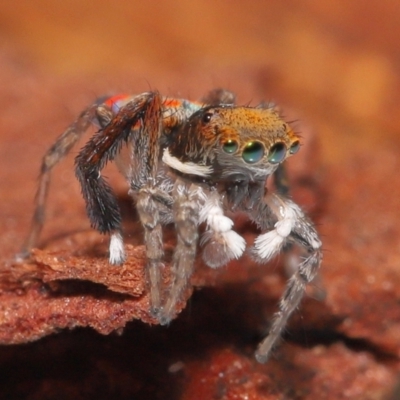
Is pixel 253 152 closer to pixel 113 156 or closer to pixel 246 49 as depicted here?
pixel 113 156

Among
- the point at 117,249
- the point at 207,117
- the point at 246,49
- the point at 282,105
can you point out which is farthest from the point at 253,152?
the point at 246,49

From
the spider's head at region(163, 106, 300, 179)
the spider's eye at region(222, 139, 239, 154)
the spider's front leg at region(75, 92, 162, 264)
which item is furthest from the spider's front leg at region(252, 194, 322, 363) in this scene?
the spider's front leg at region(75, 92, 162, 264)

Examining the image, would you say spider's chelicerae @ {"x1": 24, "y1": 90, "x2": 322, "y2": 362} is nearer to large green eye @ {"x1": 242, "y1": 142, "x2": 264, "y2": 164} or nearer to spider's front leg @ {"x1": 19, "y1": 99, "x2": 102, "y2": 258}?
large green eye @ {"x1": 242, "y1": 142, "x2": 264, "y2": 164}

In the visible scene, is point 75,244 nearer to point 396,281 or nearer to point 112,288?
point 112,288

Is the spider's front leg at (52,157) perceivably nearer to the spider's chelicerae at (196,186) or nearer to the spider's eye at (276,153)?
the spider's chelicerae at (196,186)

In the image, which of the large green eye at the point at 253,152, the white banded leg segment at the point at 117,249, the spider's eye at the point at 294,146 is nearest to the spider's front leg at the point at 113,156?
the white banded leg segment at the point at 117,249

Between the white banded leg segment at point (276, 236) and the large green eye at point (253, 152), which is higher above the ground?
the large green eye at point (253, 152)

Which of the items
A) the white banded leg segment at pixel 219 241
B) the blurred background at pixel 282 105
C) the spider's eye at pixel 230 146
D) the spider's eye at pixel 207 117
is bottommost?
the blurred background at pixel 282 105
